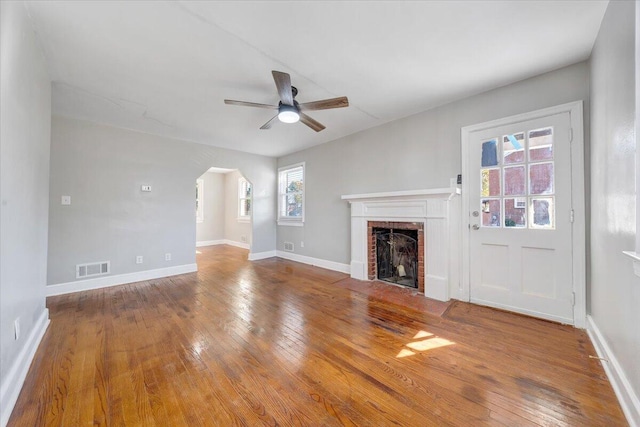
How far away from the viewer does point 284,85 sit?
2.23 m

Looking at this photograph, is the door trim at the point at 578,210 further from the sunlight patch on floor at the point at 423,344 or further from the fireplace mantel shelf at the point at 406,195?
the sunlight patch on floor at the point at 423,344

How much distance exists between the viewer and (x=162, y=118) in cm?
359

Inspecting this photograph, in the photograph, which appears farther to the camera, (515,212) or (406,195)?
(406,195)

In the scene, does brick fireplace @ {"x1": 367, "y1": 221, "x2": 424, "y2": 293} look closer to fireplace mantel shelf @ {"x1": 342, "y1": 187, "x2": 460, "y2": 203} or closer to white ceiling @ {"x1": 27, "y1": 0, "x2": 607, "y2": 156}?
fireplace mantel shelf @ {"x1": 342, "y1": 187, "x2": 460, "y2": 203}

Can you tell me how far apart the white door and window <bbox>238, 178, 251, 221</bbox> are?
6048 millimetres

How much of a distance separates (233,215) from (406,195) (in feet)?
20.0

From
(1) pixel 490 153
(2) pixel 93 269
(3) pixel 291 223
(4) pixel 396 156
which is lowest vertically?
(2) pixel 93 269

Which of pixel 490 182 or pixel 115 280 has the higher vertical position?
pixel 490 182

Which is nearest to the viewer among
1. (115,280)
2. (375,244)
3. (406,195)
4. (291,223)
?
(406,195)

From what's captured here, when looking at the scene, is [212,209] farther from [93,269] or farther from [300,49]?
[300,49]

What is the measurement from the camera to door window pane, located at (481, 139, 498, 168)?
2801 mm

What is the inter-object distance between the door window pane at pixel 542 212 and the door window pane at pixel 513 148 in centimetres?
47

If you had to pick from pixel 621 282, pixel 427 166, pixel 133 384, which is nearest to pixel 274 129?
pixel 427 166

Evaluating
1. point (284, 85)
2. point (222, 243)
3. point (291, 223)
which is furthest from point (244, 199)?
point (284, 85)
